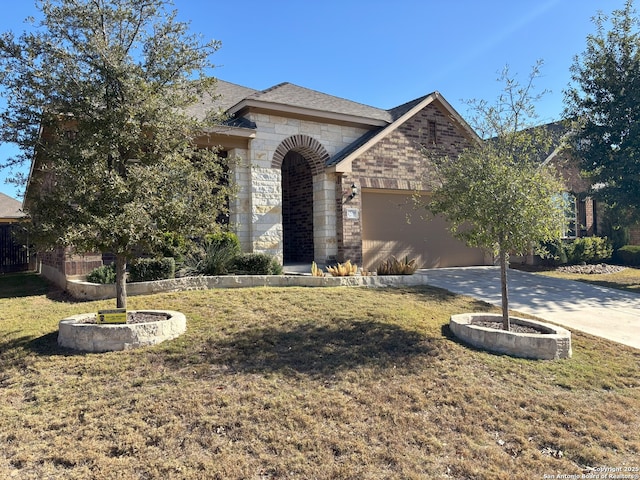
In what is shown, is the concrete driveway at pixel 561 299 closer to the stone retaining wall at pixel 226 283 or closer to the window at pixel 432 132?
the stone retaining wall at pixel 226 283

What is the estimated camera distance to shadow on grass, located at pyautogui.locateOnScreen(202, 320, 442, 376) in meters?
5.27

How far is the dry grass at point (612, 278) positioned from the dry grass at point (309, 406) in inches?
296

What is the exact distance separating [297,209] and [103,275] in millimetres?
6851

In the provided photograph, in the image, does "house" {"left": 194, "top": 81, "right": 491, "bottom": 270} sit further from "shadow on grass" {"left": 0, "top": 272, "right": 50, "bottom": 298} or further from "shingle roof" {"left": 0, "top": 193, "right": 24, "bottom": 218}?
"shingle roof" {"left": 0, "top": 193, "right": 24, "bottom": 218}

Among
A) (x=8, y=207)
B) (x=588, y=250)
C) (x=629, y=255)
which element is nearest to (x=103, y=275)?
(x=588, y=250)

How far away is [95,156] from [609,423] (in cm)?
658

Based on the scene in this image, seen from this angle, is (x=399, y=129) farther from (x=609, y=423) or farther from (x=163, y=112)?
(x=609, y=423)

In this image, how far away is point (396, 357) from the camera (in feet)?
18.5

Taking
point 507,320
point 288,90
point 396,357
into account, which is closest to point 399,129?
point 288,90

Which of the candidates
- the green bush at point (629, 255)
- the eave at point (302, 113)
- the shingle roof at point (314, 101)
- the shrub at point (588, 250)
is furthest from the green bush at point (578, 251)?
the eave at point (302, 113)

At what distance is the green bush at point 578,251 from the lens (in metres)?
16.3

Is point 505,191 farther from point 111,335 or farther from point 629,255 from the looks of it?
point 629,255

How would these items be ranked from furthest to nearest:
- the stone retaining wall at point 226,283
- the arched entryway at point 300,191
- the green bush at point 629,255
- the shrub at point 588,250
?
the green bush at point 629,255
the shrub at point 588,250
the arched entryway at point 300,191
the stone retaining wall at point 226,283

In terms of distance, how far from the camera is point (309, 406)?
4.29 m
